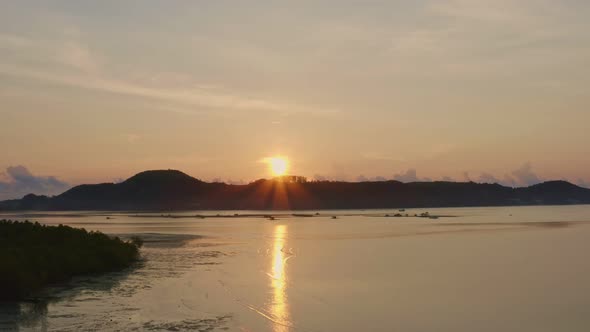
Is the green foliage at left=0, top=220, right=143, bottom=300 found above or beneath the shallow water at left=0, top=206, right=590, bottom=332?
above

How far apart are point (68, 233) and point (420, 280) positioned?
3348 cm

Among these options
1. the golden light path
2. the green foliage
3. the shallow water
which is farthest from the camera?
the green foliage

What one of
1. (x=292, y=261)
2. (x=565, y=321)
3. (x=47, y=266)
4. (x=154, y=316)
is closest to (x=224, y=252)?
(x=292, y=261)

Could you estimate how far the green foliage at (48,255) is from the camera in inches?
1447

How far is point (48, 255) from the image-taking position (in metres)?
47.2

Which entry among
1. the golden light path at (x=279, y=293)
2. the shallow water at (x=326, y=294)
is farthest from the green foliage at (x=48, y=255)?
the golden light path at (x=279, y=293)

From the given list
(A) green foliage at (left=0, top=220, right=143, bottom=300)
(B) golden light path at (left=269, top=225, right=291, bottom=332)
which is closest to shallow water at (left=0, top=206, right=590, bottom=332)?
(B) golden light path at (left=269, top=225, right=291, bottom=332)

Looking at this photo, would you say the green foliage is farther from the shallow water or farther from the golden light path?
the golden light path

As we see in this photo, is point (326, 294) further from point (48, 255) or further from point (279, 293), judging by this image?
point (48, 255)

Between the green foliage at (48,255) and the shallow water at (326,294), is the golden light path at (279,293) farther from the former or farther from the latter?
the green foliage at (48,255)

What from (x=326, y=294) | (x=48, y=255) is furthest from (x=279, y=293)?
(x=48, y=255)

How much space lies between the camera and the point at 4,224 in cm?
6222

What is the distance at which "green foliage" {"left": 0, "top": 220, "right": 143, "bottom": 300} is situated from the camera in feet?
121

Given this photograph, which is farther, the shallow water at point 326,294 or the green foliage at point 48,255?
the green foliage at point 48,255
